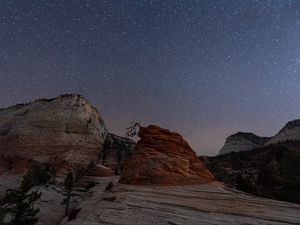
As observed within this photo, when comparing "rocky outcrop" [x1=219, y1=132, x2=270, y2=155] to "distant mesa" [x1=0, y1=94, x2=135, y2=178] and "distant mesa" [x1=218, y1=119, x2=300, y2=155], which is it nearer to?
"distant mesa" [x1=218, y1=119, x2=300, y2=155]

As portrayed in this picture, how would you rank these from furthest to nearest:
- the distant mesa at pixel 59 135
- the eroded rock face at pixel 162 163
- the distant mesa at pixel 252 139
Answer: the distant mesa at pixel 252 139 → the distant mesa at pixel 59 135 → the eroded rock face at pixel 162 163

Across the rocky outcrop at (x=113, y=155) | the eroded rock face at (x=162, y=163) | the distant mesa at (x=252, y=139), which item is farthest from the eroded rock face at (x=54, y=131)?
the distant mesa at (x=252, y=139)

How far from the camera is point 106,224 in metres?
18.1

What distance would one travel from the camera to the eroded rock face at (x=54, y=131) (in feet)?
314

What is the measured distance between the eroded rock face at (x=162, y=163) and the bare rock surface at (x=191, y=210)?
6.47 meters

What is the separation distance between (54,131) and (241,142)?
358 feet

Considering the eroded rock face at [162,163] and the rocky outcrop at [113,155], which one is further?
the rocky outcrop at [113,155]

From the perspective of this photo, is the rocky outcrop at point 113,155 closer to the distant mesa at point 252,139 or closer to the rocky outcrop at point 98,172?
the rocky outcrop at point 98,172

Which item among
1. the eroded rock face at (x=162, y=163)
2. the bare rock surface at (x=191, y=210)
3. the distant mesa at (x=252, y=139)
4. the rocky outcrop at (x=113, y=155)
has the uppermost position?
the distant mesa at (x=252, y=139)

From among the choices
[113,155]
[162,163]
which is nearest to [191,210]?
[162,163]

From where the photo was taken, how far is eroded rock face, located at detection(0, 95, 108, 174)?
9581 cm

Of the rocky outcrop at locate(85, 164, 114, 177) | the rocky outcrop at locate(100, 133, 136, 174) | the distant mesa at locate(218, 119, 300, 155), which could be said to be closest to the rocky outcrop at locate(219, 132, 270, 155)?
the distant mesa at locate(218, 119, 300, 155)

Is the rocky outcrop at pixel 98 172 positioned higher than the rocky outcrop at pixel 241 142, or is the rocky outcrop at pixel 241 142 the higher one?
the rocky outcrop at pixel 241 142

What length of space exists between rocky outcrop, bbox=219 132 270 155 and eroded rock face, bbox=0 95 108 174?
76.5 meters
